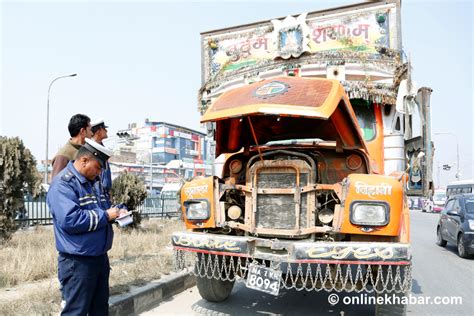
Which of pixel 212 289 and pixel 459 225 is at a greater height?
pixel 459 225

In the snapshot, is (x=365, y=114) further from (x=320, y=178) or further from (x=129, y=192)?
(x=129, y=192)

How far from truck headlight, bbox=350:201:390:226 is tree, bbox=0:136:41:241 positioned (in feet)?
21.1

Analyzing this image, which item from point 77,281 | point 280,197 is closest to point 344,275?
point 280,197

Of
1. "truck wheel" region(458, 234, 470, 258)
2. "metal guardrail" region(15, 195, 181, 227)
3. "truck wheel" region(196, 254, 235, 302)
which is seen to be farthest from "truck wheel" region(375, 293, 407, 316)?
"metal guardrail" region(15, 195, 181, 227)

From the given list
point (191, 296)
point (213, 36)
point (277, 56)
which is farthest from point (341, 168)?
point (213, 36)

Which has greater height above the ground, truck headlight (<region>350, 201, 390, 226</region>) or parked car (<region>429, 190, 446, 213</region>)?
truck headlight (<region>350, 201, 390, 226</region>)

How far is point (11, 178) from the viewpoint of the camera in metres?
7.44

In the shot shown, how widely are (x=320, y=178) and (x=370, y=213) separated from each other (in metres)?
0.87

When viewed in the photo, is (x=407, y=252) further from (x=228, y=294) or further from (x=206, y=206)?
(x=228, y=294)

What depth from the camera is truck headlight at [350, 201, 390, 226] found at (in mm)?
3547

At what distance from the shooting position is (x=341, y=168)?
4582 mm

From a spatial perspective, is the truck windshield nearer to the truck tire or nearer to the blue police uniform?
the truck tire

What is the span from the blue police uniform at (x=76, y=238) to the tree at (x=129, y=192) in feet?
26.5

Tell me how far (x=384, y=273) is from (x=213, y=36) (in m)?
6.19
